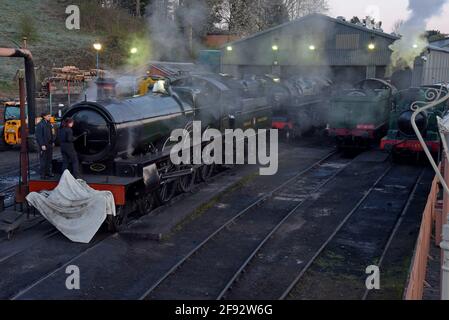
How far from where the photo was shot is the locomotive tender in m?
10.1

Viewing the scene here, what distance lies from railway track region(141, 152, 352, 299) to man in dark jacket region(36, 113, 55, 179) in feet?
11.5

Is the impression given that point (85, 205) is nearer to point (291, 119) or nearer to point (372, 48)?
point (291, 119)

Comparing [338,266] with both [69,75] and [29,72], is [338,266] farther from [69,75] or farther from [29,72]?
[69,75]

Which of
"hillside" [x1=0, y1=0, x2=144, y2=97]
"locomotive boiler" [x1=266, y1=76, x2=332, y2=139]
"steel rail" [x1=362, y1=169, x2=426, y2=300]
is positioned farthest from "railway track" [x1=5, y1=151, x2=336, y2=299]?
"hillside" [x1=0, y1=0, x2=144, y2=97]

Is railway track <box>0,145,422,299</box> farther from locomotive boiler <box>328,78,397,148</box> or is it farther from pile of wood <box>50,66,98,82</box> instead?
pile of wood <box>50,66,98,82</box>

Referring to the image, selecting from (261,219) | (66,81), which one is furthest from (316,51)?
(261,219)

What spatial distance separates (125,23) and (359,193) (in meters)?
31.8

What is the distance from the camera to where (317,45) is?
2873cm

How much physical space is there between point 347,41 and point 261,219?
19226mm

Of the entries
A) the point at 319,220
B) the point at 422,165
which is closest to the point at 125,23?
the point at 422,165

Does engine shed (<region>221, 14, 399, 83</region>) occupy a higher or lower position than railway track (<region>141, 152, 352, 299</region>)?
higher

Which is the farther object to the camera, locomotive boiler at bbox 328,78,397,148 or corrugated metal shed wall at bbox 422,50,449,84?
corrugated metal shed wall at bbox 422,50,449,84

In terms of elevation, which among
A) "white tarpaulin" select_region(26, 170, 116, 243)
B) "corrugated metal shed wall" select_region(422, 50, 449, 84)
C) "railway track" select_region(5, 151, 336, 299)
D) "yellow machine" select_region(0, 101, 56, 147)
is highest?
"corrugated metal shed wall" select_region(422, 50, 449, 84)

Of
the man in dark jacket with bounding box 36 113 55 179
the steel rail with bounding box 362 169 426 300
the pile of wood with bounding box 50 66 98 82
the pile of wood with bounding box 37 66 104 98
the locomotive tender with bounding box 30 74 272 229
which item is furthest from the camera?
the pile of wood with bounding box 50 66 98 82
